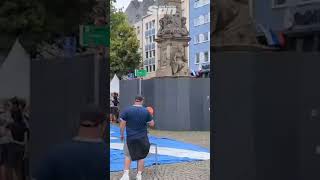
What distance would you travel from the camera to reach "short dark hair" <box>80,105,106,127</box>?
10.6ft

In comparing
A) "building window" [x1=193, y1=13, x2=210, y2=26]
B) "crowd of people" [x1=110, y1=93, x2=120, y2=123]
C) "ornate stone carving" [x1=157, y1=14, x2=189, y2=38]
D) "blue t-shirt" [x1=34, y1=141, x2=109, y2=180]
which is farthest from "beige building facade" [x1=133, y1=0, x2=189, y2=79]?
"blue t-shirt" [x1=34, y1=141, x2=109, y2=180]

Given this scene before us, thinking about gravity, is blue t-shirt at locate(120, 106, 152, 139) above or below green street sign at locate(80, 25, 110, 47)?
below

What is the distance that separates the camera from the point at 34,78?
3.21 m

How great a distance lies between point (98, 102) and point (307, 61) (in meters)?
1.22

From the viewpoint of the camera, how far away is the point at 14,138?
10.6 feet

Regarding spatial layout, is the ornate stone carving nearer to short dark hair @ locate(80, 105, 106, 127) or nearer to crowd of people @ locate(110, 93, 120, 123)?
crowd of people @ locate(110, 93, 120, 123)

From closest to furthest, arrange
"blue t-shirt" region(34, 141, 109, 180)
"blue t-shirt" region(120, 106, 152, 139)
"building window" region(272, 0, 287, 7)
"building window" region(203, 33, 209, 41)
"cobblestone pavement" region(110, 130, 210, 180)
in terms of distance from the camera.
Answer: "building window" region(272, 0, 287, 7), "blue t-shirt" region(34, 141, 109, 180), "blue t-shirt" region(120, 106, 152, 139), "cobblestone pavement" region(110, 130, 210, 180), "building window" region(203, 33, 209, 41)

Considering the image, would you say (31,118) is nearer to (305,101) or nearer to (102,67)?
(102,67)

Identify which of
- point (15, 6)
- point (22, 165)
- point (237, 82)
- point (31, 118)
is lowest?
point (22, 165)

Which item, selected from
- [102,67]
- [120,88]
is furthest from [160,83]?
[102,67]

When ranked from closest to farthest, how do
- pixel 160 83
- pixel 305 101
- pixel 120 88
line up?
pixel 305 101 → pixel 160 83 → pixel 120 88

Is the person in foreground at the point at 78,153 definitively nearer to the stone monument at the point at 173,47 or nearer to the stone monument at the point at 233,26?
the stone monument at the point at 233,26

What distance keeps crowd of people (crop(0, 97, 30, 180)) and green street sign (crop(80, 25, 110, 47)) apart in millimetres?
504

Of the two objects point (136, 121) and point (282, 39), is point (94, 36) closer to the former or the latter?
point (282, 39)
